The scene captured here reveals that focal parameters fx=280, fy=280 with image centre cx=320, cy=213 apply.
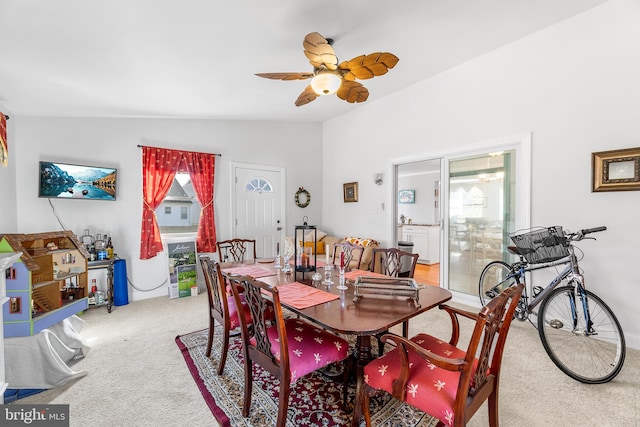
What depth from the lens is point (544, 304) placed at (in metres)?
2.34

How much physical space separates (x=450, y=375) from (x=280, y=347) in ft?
2.68

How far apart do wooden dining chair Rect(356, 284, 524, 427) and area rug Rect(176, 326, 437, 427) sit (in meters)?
0.38

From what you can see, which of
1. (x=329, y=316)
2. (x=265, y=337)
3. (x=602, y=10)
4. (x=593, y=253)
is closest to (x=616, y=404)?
(x=593, y=253)

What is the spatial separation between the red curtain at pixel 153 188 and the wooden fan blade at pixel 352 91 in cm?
282

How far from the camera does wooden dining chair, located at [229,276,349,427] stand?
56.5 inches

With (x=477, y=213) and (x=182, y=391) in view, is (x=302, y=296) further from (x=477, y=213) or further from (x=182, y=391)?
(x=477, y=213)

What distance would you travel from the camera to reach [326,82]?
234cm

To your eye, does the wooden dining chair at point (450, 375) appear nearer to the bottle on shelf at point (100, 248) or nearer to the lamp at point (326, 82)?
the lamp at point (326, 82)

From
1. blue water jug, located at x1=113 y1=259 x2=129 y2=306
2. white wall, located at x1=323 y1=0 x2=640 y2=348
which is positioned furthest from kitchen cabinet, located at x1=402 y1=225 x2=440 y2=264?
blue water jug, located at x1=113 y1=259 x2=129 y2=306

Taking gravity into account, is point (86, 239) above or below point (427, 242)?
above

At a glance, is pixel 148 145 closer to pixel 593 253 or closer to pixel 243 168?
pixel 243 168

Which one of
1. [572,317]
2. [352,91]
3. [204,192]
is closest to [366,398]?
[572,317]

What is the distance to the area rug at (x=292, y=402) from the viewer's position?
5.39 feet

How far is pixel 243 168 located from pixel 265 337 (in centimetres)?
377
